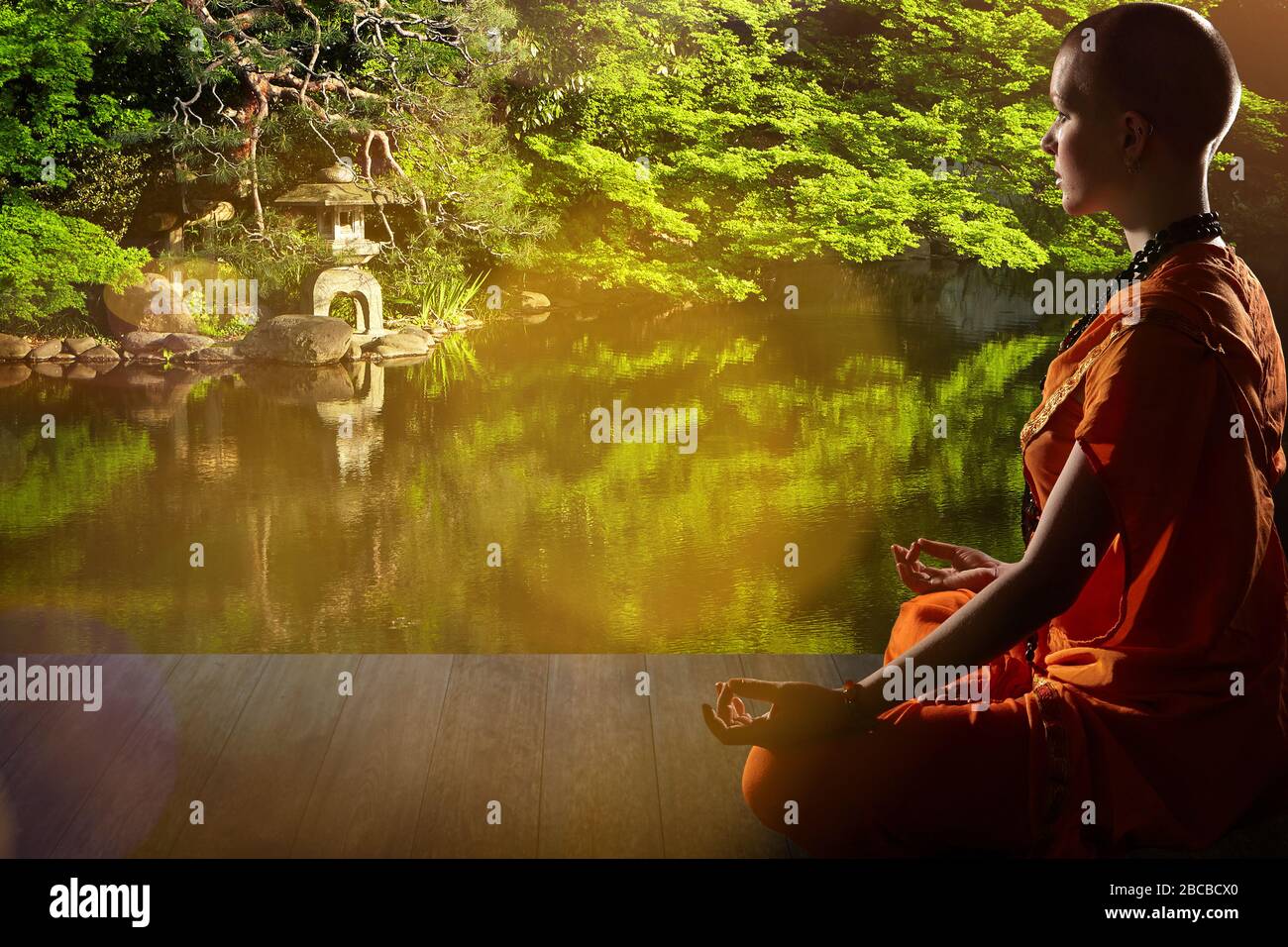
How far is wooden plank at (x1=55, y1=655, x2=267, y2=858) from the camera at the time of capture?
1436 millimetres

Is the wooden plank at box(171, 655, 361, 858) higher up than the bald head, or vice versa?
the bald head

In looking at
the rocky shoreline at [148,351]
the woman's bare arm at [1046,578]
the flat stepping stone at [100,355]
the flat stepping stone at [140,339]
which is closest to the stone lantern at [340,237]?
the rocky shoreline at [148,351]

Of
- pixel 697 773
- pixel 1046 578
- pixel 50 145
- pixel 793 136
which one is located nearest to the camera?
pixel 1046 578

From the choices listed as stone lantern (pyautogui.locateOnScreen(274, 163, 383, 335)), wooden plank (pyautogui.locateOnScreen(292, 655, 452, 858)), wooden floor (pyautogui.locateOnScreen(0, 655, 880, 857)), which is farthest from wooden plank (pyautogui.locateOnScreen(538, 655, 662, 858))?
stone lantern (pyautogui.locateOnScreen(274, 163, 383, 335))

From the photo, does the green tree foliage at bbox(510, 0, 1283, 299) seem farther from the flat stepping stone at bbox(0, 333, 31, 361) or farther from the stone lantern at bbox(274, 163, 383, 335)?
the flat stepping stone at bbox(0, 333, 31, 361)

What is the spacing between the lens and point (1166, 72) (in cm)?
99

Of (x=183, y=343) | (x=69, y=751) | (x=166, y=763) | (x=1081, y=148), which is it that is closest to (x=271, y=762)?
(x=166, y=763)

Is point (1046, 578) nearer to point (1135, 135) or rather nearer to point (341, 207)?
point (1135, 135)

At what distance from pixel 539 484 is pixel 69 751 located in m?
3.38

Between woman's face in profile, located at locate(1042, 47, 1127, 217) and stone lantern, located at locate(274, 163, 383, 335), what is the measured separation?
4034mm

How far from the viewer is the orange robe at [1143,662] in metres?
0.94
